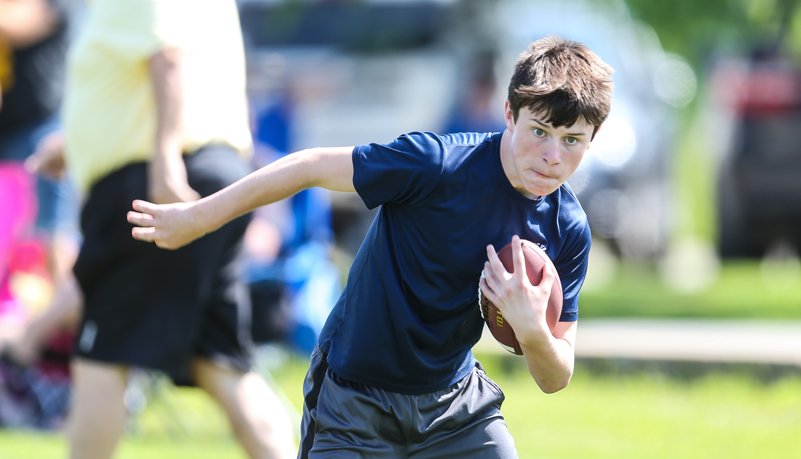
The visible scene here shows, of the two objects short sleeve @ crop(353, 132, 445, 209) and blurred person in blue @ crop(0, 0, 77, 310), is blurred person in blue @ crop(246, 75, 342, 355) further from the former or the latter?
short sleeve @ crop(353, 132, 445, 209)

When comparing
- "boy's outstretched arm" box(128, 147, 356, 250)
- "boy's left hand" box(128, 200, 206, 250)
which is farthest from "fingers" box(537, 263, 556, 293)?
"boy's left hand" box(128, 200, 206, 250)

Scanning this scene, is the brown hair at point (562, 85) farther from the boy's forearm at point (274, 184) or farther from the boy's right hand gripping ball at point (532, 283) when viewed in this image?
the boy's forearm at point (274, 184)

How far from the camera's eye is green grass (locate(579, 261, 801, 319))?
9297mm

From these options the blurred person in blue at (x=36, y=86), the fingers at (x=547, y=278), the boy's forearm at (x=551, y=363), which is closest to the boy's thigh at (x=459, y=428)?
the boy's forearm at (x=551, y=363)

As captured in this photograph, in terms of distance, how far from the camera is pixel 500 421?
3.10 meters

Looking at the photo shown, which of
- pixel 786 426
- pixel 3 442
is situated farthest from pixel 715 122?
pixel 3 442

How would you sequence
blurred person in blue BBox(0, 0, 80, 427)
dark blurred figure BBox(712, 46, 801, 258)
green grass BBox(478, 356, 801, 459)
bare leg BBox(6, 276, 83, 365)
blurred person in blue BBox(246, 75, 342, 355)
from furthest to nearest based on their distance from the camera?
dark blurred figure BBox(712, 46, 801, 258)
blurred person in blue BBox(246, 75, 342, 355)
blurred person in blue BBox(0, 0, 80, 427)
green grass BBox(478, 356, 801, 459)
bare leg BBox(6, 276, 83, 365)

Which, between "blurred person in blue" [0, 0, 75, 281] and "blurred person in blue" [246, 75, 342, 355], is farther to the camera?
"blurred person in blue" [246, 75, 342, 355]

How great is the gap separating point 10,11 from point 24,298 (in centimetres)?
164

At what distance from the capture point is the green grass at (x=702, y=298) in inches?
366

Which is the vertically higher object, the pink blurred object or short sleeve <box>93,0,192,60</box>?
short sleeve <box>93,0,192,60</box>

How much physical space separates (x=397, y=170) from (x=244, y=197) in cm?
41

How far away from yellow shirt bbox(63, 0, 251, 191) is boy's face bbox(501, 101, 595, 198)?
1.27 meters

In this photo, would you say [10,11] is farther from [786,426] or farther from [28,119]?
[786,426]
